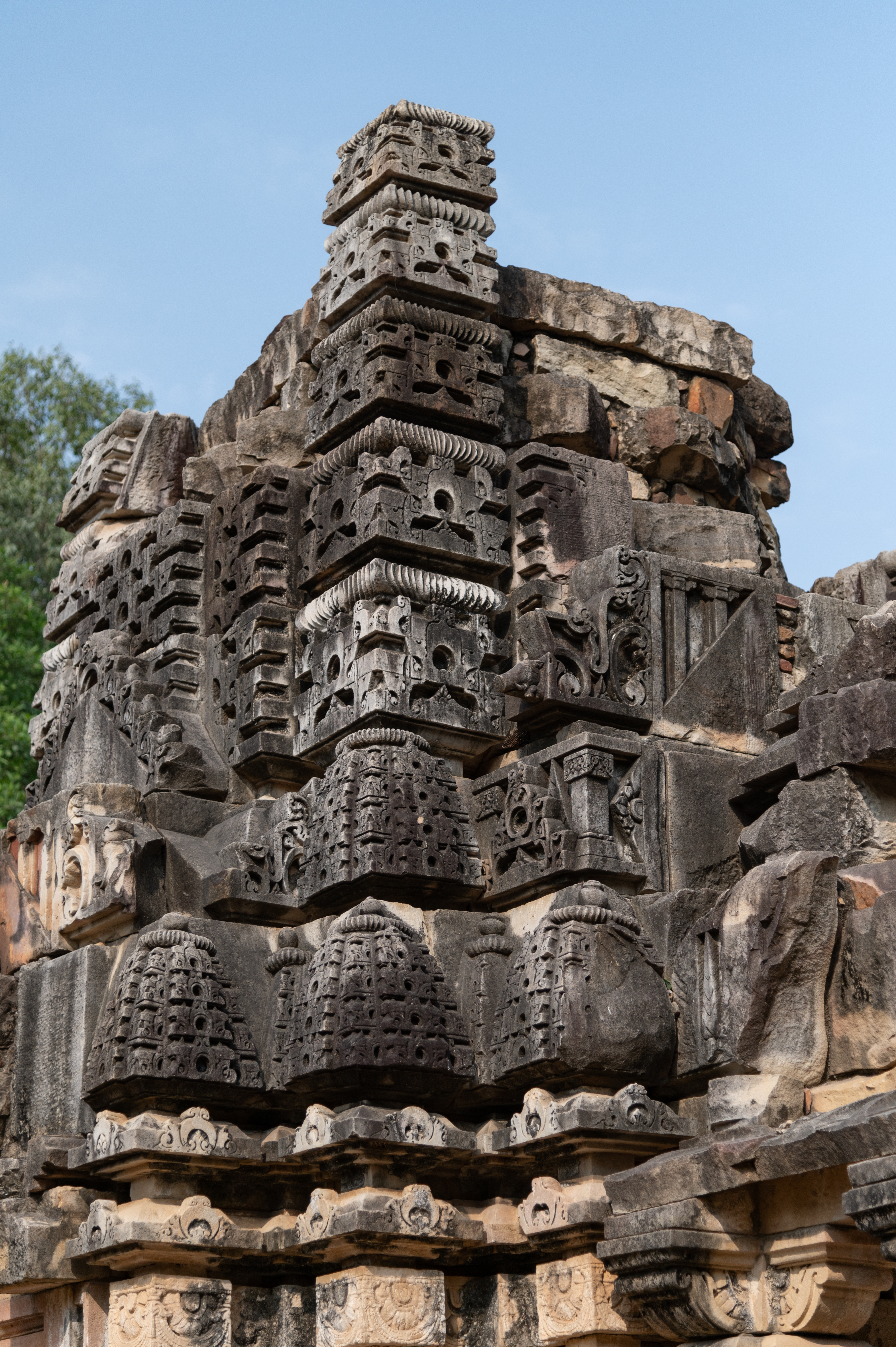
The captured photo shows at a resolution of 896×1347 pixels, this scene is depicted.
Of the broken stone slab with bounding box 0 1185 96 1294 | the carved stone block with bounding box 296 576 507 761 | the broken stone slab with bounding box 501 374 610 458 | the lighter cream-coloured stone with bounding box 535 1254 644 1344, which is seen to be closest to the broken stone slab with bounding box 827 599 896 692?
the carved stone block with bounding box 296 576 507 761

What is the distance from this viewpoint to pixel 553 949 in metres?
7.19

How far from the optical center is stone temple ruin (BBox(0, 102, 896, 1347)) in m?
6.46

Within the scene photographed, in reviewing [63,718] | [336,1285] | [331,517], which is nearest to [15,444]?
[63,718]

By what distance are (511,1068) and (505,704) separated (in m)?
1.79

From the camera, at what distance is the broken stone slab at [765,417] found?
10305 millimetres

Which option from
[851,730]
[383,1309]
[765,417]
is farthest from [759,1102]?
[765,417]

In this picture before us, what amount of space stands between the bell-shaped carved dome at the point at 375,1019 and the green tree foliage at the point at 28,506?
916 centimetres

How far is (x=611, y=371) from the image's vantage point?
31.8 ft

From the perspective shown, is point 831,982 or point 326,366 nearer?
point 831,982

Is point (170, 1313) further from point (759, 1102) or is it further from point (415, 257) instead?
point (415, 257)

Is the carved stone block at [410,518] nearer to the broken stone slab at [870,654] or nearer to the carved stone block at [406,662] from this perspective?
the carved stone block at [406,662]

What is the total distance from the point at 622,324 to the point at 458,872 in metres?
3.33

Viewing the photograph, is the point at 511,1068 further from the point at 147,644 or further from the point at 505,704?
the point at 147,644

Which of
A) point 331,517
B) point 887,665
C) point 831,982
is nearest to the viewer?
point 831,982
